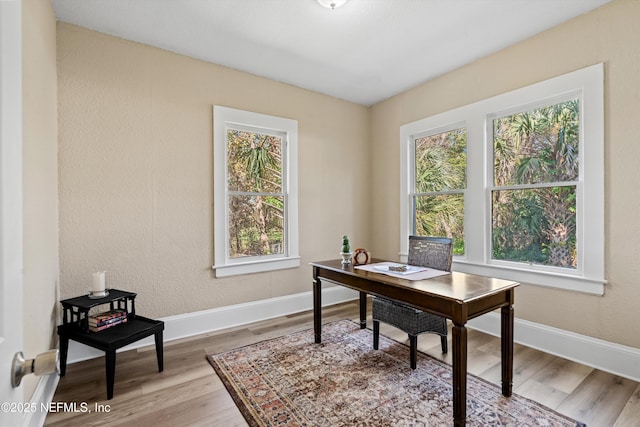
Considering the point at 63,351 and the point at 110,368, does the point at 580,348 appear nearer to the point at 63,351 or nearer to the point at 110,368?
the point at 110,368

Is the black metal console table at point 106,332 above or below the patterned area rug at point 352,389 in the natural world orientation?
above

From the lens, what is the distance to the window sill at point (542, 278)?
239 centimetres

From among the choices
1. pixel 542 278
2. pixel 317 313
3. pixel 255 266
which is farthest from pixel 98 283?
pixel 542 278

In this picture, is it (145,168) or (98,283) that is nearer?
(98,283)

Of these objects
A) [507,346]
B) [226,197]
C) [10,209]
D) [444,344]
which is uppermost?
[226,197]

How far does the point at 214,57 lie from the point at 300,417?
3.10m

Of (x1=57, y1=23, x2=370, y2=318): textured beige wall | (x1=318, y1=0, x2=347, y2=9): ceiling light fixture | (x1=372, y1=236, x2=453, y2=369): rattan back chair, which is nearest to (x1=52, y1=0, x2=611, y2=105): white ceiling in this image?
(x1=318, y1=0, x2=347, y2=9): ceiling light fixture

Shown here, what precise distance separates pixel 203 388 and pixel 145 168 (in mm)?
1891

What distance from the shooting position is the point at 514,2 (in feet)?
7.38

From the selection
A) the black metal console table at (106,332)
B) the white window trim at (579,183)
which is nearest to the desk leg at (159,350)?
the black metal console table at (106,332)

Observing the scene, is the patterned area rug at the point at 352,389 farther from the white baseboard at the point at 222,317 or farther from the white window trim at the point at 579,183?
the white window trim at the point at 579,183

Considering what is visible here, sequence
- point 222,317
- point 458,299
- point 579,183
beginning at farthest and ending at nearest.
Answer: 1. point 222,317
2. point 579,183
3. point 458,299

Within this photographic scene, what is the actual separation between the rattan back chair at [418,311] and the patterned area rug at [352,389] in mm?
197

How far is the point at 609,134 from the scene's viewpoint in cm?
231
